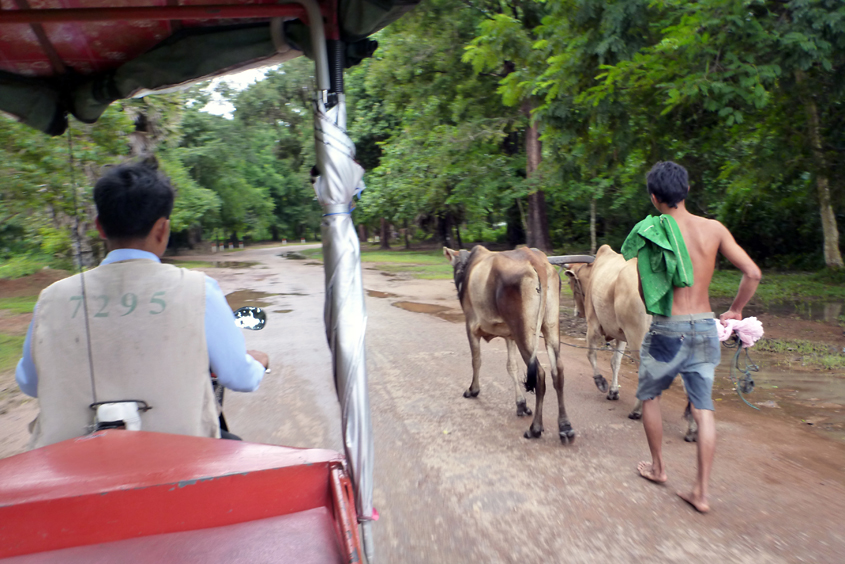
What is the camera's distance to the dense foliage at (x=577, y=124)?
796 cm

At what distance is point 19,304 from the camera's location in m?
14.3

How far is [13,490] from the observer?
5.70ft

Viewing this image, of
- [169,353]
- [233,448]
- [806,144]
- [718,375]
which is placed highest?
[806,144]

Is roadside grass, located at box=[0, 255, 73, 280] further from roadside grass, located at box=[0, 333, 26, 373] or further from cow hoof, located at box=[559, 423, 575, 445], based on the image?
cow hoof, located at box=[559, 423, 575, 445]

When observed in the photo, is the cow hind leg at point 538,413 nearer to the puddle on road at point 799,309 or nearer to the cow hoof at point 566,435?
the cow hoof at point 566,435

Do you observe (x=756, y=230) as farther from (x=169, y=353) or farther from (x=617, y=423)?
(x=169, y=353)

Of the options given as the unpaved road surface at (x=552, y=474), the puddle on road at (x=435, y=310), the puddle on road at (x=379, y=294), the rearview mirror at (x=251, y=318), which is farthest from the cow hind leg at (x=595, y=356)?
the puddle on road at (x=379, y=294)

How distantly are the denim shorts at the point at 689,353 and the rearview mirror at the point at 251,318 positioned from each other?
2528mm

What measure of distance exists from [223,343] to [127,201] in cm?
67

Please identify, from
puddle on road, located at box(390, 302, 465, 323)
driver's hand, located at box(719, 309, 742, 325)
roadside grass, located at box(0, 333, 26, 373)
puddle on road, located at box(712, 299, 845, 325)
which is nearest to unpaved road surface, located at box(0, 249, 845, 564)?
driver's hand, located at box(719, 309, 742, 325)

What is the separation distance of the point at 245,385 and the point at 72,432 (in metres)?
0.63

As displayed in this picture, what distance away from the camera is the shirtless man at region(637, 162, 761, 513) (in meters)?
3.76

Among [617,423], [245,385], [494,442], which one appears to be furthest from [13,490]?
[617,423]

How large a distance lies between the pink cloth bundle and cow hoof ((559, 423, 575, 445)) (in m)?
1.52
